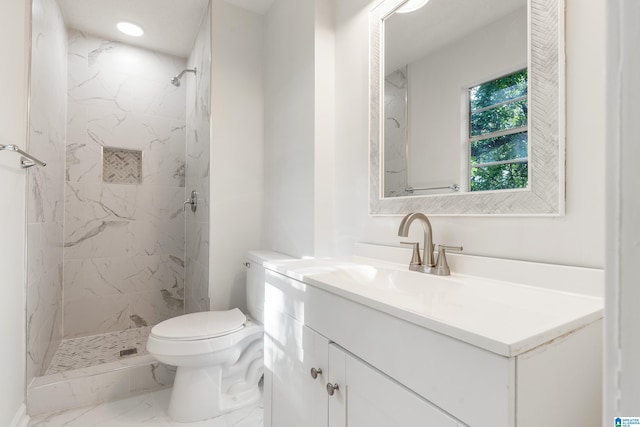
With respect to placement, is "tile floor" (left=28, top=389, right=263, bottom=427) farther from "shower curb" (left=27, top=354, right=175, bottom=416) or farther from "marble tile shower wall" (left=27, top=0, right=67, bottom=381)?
"marble tile shower wall" (left=27, top=0, right=67, bottom=381)

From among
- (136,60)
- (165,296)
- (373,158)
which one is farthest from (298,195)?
(136,60)

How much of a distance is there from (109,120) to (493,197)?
2870 mm

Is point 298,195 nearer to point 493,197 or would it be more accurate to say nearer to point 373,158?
point 373,158

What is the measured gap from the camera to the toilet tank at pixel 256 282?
5.82 feet

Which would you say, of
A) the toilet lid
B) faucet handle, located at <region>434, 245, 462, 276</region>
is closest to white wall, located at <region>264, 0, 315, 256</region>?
the toilet lid

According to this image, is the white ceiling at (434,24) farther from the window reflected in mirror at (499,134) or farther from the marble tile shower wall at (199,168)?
the marble tile shower wall at (199,168)

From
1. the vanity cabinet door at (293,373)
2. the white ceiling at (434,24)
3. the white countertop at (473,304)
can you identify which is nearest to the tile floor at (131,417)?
the vanity cabinet door at (293,373)

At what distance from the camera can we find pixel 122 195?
2.61 m

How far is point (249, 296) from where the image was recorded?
1931 mm

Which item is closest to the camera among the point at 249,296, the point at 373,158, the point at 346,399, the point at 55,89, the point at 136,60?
the point at 346,399

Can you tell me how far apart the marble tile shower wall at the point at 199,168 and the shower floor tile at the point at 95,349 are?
17.0 inches

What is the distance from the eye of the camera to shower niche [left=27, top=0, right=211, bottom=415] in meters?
1.83

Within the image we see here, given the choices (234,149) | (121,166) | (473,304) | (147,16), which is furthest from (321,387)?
(147,16)

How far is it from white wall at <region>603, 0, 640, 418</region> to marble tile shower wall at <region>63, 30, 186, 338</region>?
118 inches
